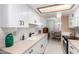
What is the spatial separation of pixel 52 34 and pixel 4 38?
3036 mm

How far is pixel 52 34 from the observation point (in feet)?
14.4

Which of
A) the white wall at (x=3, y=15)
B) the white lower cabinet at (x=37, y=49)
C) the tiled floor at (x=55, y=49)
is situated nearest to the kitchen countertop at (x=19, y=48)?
the white lower cabinet at (x=37, y=49)

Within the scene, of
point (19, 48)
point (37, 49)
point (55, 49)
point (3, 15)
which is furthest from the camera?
point (55, 49)

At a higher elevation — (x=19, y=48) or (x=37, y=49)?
(x=19, y=48)

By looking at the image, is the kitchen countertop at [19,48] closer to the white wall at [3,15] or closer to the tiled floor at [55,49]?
the white wall at [3,15]

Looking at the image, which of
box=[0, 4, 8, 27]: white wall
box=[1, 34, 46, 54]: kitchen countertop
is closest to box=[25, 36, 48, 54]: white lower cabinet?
box=[1, 34, 46, 54]: kitchen countertop

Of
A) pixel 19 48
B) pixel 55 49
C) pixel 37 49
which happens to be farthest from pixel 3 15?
pixel 55 49

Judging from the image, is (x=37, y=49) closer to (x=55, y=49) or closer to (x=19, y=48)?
(x=19, y=48)

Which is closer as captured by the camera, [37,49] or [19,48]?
[19,48]

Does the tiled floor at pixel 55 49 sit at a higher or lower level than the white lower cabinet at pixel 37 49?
lower

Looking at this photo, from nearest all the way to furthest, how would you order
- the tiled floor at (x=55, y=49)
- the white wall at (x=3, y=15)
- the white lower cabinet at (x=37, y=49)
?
the white wall at (x=3, y=15) → the white lower cabinet at (x=37, y=49) → the tiled floor at (x=55, y=49)

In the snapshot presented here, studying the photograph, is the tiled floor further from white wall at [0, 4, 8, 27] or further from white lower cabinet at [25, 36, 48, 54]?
white wall at [0, 4, 8, 27]
